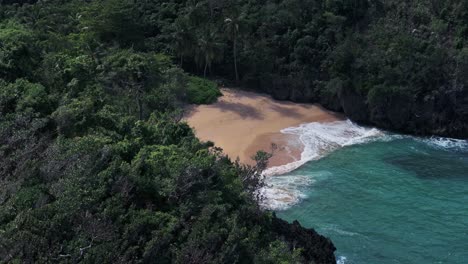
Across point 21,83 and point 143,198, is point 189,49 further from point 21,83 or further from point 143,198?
point 143,198

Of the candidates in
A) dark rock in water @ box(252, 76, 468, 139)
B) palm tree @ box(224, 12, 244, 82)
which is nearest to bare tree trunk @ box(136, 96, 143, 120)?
palm tree @ box(224, 12, 244, 82)

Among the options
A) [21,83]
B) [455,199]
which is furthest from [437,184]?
[21,83]

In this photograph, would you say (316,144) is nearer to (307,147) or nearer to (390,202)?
(307,147)

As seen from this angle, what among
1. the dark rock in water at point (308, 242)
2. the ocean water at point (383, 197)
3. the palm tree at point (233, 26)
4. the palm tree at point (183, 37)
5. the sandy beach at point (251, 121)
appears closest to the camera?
the dark rock in water at point (308, 242)

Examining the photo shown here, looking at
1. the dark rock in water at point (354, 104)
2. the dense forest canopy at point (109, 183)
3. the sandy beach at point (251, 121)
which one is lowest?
the sandy beach at point (251, 121)

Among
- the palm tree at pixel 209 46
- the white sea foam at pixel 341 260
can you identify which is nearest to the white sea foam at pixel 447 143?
the palm tree at pixel 209 46

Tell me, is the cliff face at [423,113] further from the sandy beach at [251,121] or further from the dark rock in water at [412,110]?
the sandy beach at [251,121]
